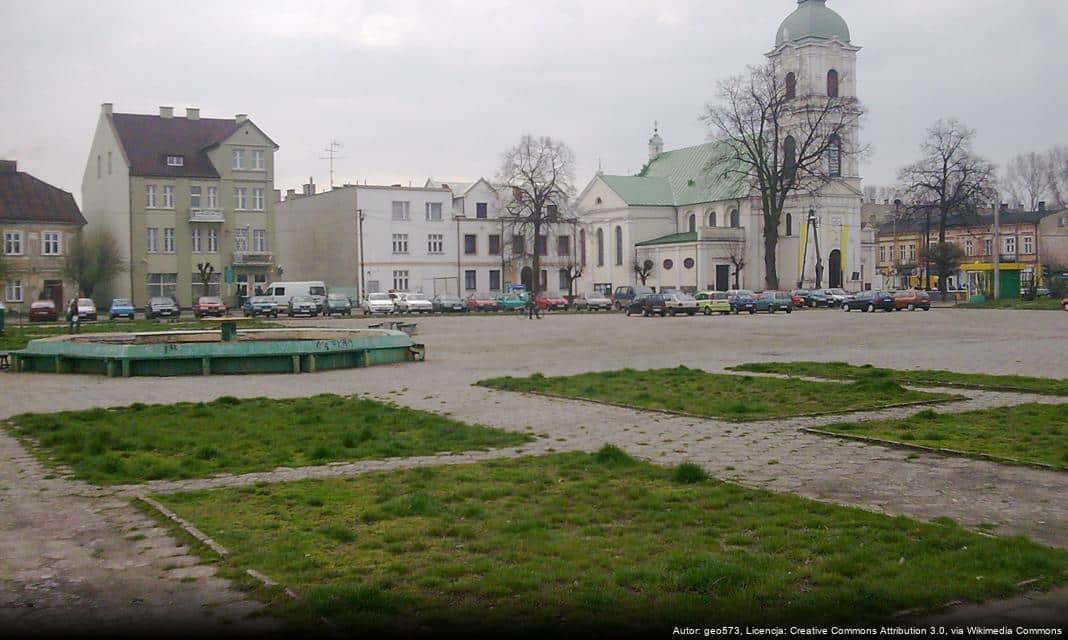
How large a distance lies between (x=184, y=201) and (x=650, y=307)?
133 ft

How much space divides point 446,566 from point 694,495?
3120 millimetres

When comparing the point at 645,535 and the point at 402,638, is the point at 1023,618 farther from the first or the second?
the point at 402,638

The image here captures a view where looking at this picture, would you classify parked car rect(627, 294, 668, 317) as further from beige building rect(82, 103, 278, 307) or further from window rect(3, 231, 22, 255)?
window rect(3, 231, 22, 255)

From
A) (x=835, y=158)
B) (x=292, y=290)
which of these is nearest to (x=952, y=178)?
(x=835, y=158)

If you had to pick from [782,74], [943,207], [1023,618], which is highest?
[782,74]

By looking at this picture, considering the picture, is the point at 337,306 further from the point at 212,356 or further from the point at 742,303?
the point at 212,356

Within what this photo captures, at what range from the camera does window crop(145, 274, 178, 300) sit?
8269 cm

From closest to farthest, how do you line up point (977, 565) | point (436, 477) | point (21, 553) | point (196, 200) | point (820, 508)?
point (977, 565) < point (21, 553) < point (820, 508) < point (436, 477) < point (196, 200)

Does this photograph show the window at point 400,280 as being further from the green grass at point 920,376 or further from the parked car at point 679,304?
the green grass at point 920,376

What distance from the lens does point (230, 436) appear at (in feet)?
45.5

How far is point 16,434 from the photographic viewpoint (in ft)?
47.7

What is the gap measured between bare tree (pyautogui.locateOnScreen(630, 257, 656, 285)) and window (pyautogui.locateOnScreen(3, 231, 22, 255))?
55.6 meters

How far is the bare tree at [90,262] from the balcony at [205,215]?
6747mm

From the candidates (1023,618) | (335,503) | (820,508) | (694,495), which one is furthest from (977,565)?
(335,503)
